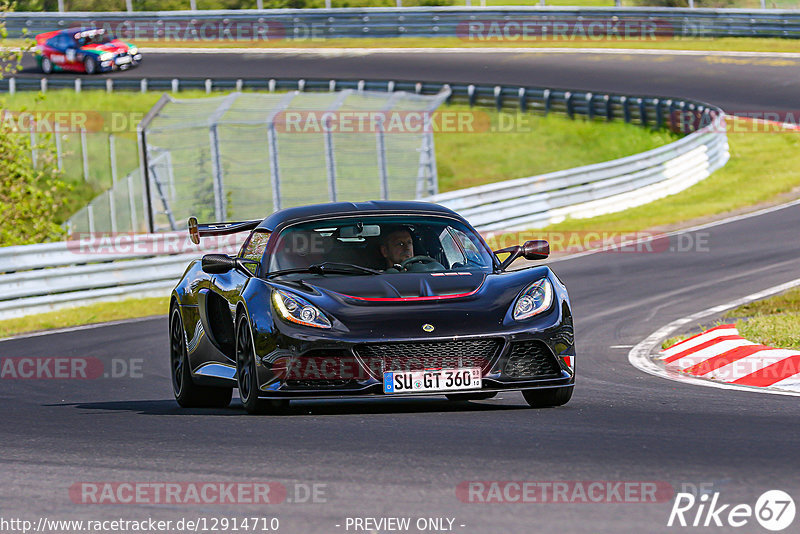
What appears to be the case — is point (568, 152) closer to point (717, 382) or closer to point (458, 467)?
point (717, 382)

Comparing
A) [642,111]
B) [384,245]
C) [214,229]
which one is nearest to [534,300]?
[384,245]

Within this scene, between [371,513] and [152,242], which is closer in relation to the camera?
[371,513]

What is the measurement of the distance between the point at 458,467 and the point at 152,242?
13621mm

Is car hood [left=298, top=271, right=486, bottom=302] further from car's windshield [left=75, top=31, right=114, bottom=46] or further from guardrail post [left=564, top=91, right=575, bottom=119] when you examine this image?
car's windshield [left=75, top=31, right=114, bottom=46]

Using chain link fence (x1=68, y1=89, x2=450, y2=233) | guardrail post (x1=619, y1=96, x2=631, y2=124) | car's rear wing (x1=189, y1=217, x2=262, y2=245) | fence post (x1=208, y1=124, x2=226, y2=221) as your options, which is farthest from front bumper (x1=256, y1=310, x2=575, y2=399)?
guardrail post (x1=619, y1=96, x2=631, y2=124)

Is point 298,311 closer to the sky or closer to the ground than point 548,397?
closer to the sky

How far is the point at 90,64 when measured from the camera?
49.6 meters

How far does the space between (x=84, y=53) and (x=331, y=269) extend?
1712 inches

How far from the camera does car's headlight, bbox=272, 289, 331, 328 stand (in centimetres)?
751

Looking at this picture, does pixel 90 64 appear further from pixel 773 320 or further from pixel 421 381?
pixel 421 381

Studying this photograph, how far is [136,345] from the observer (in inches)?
557

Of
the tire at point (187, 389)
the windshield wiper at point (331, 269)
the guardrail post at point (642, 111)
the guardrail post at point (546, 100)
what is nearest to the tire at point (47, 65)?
the guardrail post at point (546, 100)

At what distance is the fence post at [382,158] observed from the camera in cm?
2456

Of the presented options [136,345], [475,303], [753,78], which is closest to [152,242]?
[136,345]
